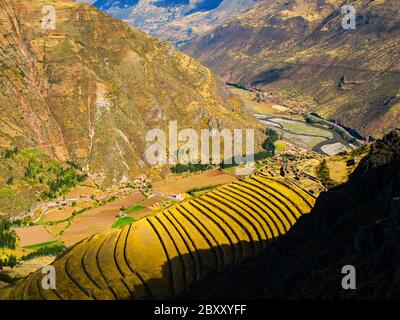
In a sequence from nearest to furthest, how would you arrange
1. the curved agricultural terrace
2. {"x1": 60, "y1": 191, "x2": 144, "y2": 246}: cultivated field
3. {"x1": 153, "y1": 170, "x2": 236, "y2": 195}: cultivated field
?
the curved agricultural terrace → {"x1": 60, "y1": 191, "x2": 144, "y2": 246}: cultivated field → {"x1": 153, "y1": 170, "x2": 236, "y2": 195}: cultivated field

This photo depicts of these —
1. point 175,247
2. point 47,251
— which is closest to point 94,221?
point 47,251

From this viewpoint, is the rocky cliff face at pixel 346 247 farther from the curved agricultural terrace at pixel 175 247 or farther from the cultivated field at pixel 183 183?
the cultivated field at pixel 183 183

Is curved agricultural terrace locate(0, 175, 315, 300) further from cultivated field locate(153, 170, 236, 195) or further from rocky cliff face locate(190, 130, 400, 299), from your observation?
cultivated field locate(153, 170, 236, 195)

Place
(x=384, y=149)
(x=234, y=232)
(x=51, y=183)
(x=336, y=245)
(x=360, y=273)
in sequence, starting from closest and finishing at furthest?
(x=360, y=273), (x=336, y=245), (x=384, y=149), (x=234, y=232), (x=51, y=183)

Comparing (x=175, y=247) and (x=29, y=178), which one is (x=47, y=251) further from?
(x=175, y=247)

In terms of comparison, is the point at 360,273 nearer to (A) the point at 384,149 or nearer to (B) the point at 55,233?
(A) the point at 384,149

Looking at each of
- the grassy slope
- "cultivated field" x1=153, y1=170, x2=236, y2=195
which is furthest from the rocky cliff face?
the grassy slope

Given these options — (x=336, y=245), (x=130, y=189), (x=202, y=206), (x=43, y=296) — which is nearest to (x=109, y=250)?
(x=43, y=296)

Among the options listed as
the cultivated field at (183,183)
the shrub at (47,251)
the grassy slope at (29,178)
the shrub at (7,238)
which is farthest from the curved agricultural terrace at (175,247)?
the cultivated field at (183,183)

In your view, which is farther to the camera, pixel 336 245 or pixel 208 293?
pixel 208 293
